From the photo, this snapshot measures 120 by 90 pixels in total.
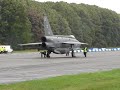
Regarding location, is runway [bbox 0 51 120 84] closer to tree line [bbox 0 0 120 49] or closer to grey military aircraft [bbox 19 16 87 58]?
grey military aircraft [bbox 19 16 87 58]

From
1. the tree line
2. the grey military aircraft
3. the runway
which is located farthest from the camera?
the tree line

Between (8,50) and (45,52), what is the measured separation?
108 ft

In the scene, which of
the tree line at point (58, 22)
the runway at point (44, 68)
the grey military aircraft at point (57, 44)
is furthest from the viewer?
the tree line at point (58, 22)

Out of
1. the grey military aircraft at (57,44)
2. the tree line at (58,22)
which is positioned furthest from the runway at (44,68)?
the tree line at (58,22)

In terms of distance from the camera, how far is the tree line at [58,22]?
354 ft

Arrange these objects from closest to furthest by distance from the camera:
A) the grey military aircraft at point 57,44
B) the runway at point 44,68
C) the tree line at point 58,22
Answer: the runway at point 44,68, the grey military aircraft at point 57,44, the tree line at point 58,22

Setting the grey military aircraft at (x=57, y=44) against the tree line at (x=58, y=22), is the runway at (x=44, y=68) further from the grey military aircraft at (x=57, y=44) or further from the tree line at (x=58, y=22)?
the tree line at (x=58, y=22)

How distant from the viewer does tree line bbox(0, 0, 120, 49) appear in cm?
10794

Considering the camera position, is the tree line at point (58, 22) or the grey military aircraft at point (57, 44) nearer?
the grey military aircraft at point (57, 44)

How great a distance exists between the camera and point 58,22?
13838 cm

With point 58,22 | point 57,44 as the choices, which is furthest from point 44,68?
point 58,22

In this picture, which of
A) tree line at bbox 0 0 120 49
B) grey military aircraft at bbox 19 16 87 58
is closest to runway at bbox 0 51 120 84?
grey military aircraft at bbox 19 16 87 58

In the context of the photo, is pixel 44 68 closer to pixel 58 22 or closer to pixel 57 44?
pixel 57 44

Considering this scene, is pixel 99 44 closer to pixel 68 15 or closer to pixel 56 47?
pixel 68 15
